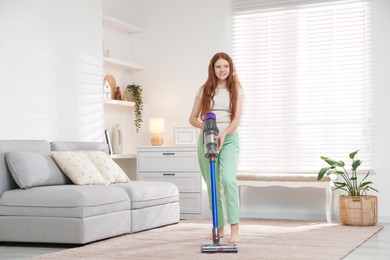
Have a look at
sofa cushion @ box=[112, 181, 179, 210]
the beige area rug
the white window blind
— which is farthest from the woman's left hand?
the white window blind

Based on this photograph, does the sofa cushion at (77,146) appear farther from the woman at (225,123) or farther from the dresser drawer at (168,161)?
the woman at (225,123)

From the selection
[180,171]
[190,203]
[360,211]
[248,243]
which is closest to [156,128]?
[180,171]

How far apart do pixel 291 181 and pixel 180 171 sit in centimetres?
116

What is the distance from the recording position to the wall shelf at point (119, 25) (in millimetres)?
6641

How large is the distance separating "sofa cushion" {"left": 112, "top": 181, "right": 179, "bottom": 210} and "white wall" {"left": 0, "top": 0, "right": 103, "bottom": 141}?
91 cm

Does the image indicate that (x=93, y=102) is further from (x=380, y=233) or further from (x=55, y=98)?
(x=380, y=233)

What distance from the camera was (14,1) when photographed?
17.1 feet

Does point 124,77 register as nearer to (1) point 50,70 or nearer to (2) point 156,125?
(2) point 156,125

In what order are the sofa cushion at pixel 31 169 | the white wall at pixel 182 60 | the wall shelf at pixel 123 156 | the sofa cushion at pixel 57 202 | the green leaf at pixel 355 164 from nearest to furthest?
the sofa cushion at pixel 57 202, the sofa cushion at pixel 31 169, the green leaf at pixel 355 164, the wall shelf at pixel 123 156, the white wall at pixel 182 60

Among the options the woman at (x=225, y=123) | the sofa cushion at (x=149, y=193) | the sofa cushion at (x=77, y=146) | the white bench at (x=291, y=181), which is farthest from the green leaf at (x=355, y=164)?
the sofa cushion at (x=77, y=146)

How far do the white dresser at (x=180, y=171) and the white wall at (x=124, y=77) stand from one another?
583 millimetres

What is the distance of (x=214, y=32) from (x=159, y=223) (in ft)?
8.02

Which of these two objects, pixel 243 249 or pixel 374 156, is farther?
pixel 374 156

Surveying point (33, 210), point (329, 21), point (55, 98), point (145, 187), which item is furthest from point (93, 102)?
point (329, 21)
